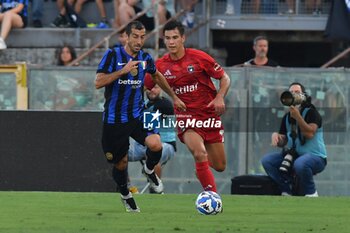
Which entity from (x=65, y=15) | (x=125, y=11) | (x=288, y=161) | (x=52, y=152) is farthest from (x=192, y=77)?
(x=65, y=15)

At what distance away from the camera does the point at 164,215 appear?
12.7 m

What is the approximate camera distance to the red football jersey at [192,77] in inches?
548

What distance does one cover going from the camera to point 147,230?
11031 millimetres

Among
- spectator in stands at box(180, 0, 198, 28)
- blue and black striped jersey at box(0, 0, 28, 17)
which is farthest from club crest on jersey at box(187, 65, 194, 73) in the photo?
blue and black striped jersey at box(0, 0, 28, 17)

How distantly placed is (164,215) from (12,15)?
1068cm

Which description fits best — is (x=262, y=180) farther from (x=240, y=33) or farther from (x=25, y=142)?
(x=240, y=33)

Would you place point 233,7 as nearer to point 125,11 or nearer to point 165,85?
point 125,11

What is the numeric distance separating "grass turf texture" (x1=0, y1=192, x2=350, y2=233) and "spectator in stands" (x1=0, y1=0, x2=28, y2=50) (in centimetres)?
707

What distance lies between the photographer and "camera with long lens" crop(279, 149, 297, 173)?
56.5 feet

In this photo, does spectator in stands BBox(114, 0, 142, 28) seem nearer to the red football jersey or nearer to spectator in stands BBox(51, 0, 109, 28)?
spectator in stands BBox(51, 0, 109, 28)

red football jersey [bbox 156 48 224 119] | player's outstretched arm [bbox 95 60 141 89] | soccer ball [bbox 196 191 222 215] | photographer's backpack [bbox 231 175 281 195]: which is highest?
player's outstretched arm [bbox 95 60 141 89]

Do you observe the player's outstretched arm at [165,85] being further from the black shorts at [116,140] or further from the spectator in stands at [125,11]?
the spectator in stands at [125,11]

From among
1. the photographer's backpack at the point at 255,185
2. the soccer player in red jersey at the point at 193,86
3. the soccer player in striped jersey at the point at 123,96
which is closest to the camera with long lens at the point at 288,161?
the photographer's backpack at the point at 255,185

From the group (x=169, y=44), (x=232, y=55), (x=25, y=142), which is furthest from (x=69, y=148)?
(x=232, y=55)
